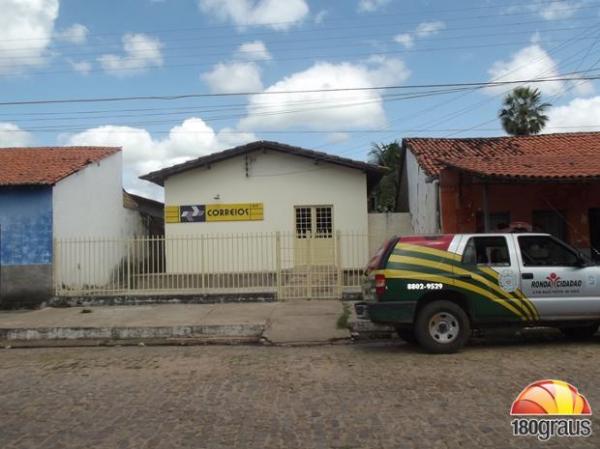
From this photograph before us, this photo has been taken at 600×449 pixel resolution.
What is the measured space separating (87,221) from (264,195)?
559cm

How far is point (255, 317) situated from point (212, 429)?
6.65m

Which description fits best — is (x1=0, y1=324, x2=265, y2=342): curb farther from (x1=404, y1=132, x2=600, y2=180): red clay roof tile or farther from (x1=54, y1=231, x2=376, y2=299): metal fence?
(x1=404, y1=132, x2=600, y2=180): red clay roof tile

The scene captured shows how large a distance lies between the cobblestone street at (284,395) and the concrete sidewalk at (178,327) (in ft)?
3.38

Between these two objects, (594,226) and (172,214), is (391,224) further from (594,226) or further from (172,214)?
(172,214)

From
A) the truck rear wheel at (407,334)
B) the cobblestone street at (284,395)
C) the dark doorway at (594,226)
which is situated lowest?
the cobblestone street at (284,395)

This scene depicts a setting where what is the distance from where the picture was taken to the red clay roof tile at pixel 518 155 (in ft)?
38.6

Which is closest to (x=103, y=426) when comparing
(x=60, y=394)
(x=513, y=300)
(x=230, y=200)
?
(x=60, y=394)

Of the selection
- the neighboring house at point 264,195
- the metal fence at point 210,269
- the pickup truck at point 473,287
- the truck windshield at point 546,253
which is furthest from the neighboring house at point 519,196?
the pickup truck at point 473,287

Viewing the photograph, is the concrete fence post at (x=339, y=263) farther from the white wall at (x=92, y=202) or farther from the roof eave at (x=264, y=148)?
the white wall at (x=92, y=202)

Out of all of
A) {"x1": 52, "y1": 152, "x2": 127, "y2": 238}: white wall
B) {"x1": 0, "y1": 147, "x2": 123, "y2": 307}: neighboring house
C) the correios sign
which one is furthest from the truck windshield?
the correios sign

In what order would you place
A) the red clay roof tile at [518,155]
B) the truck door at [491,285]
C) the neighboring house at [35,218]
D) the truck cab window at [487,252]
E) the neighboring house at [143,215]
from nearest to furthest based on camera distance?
1. the truck door at [491,285]
2. the truck cab window at [487,252]
3. the red clay roof tile at [518,155]
4. the neighboring house at [35,218]
5. the neighboring house at [143,215]

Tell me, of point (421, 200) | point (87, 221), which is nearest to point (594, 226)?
point (421, 200)

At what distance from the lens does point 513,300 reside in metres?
8.45

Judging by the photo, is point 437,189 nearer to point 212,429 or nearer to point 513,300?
point 513,300
